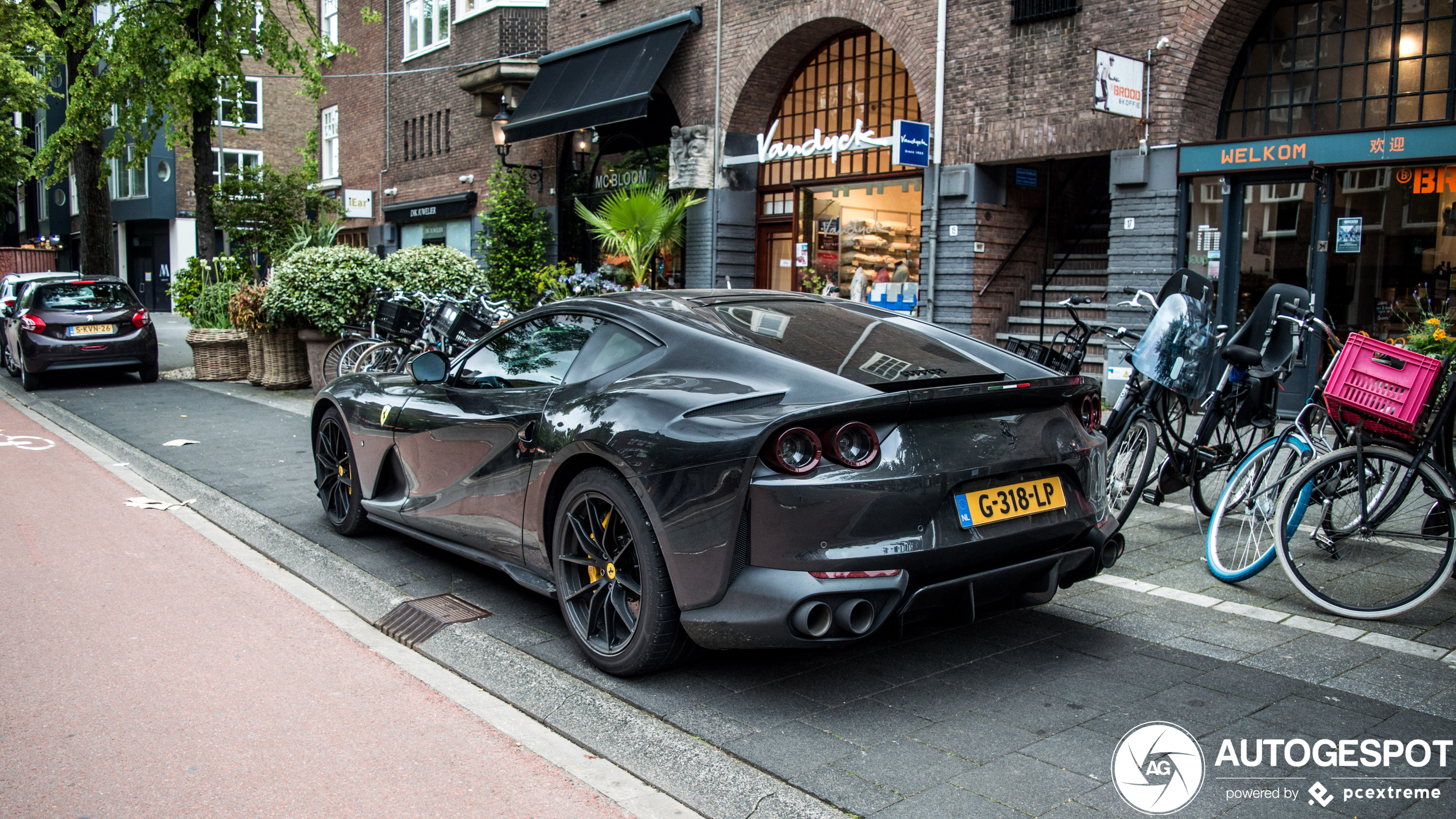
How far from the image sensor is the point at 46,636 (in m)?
4.58

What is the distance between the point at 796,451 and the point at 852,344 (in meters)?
0.77

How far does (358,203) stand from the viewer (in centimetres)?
2775

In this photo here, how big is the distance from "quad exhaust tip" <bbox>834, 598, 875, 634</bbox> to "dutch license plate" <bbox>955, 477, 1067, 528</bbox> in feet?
1.45

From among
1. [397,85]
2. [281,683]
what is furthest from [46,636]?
[397,85]

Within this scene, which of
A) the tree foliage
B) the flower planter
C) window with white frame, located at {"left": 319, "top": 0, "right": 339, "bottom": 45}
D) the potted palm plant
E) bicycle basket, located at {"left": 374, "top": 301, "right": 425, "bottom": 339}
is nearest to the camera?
bicycle basket, located at {"left": 374, "top": 301, "right": 425, "bottom": 339}

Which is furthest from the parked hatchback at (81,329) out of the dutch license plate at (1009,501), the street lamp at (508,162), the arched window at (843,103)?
the dutch license plate at (1009,501)

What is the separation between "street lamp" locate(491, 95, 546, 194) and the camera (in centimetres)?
2092

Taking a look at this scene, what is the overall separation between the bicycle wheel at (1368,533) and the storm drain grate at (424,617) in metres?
3.56

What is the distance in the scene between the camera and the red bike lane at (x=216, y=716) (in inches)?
123

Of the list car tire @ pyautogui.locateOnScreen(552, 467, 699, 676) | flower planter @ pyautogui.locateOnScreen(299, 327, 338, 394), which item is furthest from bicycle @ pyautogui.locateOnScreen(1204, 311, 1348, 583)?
flower planter @ pyautogui.locateOnScreen(299, 327, 338, 394)

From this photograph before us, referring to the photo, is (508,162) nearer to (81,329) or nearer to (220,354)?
(220,354)

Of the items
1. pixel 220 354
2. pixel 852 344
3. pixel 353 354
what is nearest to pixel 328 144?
pixel 220 354

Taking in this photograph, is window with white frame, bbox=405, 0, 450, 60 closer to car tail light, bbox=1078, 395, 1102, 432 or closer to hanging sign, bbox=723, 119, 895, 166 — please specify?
hanging sign, bbox=723, 119, 895, 166

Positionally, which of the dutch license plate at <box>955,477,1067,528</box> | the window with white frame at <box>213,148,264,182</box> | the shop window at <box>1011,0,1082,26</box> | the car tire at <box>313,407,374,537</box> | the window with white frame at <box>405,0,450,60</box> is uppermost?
the window with white frame at <box>405,0,450,60</box>
